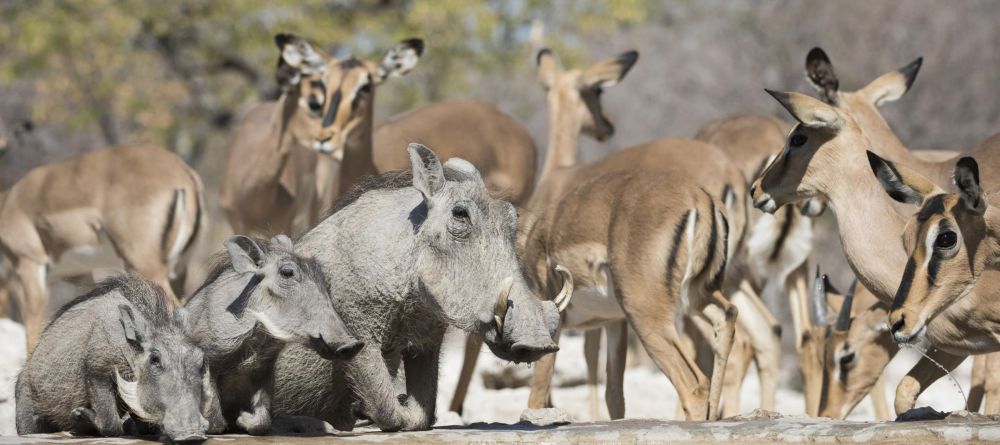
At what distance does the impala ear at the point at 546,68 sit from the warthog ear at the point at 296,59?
2102 millimetres

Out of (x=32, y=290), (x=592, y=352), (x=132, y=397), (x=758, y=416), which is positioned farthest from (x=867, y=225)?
(x=32, y=290)

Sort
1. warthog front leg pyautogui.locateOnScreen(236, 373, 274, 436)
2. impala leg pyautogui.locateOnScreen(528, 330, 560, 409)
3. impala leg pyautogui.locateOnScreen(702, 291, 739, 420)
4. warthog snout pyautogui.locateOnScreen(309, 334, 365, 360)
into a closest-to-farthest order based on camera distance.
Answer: warthog snout pyautogui.locateOnScreen(309, 334, 365, 360) < warthog front leg pyautogui.locateOnScreen(236, 373, 274, 436) < impala leg pyautogui.locateOnScreen(702, 291, 739, 420) < impala leg pyautogui.locateOnScreen(528, 330, 560, 409)

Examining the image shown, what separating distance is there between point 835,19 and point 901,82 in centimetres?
1778

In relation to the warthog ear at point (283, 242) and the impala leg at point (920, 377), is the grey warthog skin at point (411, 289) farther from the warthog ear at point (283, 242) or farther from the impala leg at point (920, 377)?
the impala leg at point (920, 377)

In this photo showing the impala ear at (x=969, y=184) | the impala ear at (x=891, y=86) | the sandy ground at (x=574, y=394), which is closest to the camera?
the impala ear at (x=969, y=184)

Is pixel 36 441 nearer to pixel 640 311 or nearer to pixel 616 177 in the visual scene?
pixel 640 311

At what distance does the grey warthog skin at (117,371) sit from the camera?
18.8 ft

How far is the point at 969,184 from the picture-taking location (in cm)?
639

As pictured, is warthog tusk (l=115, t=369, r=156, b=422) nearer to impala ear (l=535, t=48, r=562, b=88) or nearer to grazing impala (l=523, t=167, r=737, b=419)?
grazing impala (l=523, t=167, r=737, b=419)

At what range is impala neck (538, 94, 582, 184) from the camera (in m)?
12.6

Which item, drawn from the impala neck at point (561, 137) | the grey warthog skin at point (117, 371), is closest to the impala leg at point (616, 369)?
the impala neck at point (561, 137)

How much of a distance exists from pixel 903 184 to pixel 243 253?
10.5 ft

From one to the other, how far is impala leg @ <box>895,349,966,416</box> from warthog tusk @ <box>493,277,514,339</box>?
9.47ft

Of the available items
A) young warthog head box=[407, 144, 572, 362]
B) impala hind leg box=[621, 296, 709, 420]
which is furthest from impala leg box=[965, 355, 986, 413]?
young warthog head box=[407, 144, 572, 362]
